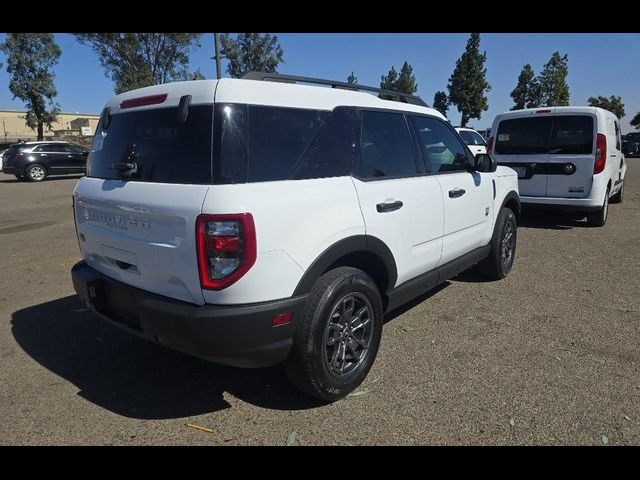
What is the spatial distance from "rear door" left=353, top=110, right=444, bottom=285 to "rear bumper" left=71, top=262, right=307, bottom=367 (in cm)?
89

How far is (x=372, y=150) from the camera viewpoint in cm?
310

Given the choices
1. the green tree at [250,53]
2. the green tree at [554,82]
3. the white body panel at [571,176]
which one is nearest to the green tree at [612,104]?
the green tree at [554,82]

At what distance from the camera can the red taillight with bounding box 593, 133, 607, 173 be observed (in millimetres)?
6973

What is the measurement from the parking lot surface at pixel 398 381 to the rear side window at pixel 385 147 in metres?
1.44

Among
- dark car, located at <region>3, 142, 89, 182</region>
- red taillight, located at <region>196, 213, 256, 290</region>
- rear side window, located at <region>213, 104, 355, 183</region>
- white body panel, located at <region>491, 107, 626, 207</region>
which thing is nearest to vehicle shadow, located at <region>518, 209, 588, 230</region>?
white body panel, located at <region>491, 107, 626, 207</region>

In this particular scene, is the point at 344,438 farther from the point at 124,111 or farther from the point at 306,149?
the point at 124,111

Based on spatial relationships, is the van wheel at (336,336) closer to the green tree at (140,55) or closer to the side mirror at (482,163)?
the side mirror at (482,163)

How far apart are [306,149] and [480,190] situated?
2.41 m

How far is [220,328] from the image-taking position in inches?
88.5

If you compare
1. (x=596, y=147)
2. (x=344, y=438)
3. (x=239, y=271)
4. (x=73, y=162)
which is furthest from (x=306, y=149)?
(x=73, y=162)

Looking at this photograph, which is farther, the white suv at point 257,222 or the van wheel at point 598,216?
the van wheel at point 598,216

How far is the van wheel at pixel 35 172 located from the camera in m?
18.0

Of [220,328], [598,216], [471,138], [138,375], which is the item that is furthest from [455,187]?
[471,138]

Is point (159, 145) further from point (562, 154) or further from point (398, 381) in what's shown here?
point (562, 154)
